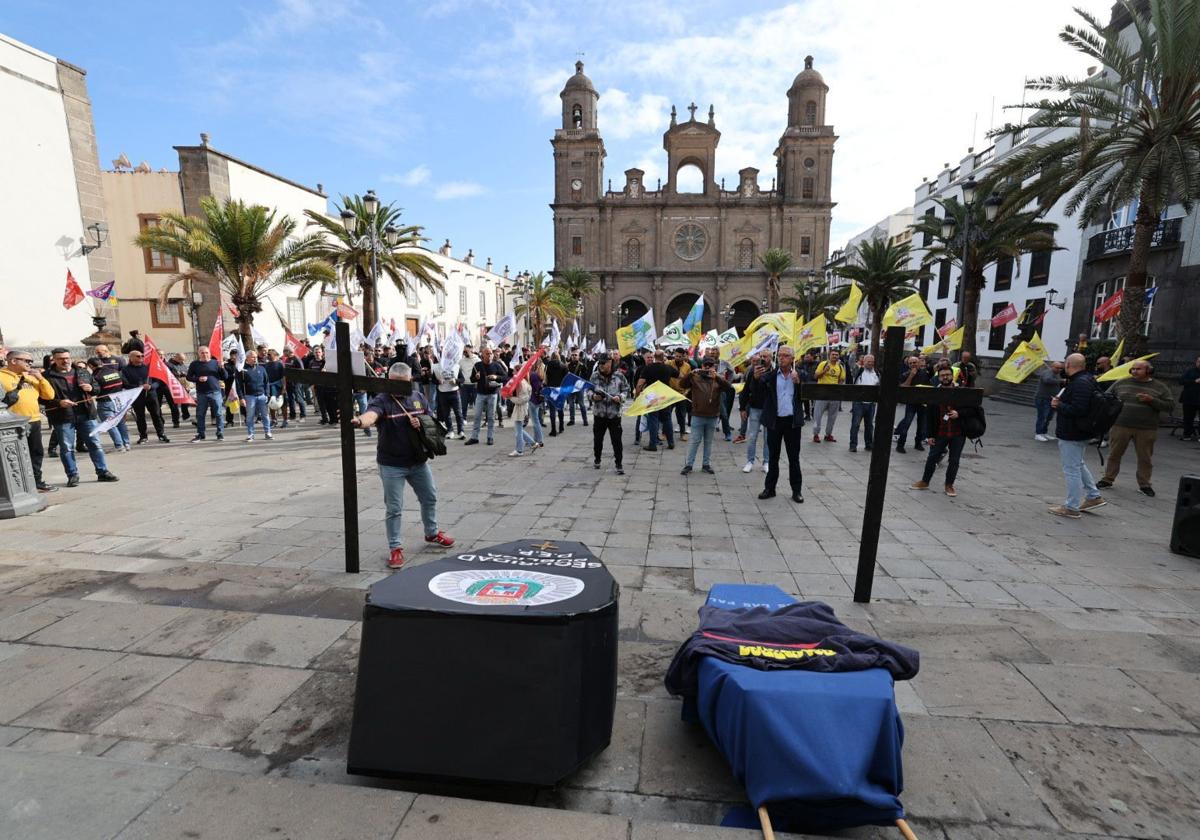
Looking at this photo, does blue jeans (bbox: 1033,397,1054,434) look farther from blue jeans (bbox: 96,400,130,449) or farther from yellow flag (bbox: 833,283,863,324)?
blue jeans (bbox: 96,400,130,449)

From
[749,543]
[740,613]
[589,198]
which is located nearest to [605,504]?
[749,543]

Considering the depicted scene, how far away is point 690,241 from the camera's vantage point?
56438mm

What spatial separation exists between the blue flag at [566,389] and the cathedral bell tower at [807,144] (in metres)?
49.2

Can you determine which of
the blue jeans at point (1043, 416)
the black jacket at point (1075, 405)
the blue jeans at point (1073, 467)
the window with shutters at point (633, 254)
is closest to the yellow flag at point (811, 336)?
the black jacket at point (1075, 405)

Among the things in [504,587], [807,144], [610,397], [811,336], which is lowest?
[504,587]

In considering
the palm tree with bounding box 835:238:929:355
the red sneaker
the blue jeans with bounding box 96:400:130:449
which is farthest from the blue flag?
the palm tree with bounding box 835:238:929:355

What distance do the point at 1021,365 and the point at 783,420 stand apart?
5.44 m

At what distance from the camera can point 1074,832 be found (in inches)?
85.2

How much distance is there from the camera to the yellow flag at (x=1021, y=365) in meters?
9.38

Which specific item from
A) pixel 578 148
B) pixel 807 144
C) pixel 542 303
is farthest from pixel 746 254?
pixel 542 303

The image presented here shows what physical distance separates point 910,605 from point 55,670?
551 cm

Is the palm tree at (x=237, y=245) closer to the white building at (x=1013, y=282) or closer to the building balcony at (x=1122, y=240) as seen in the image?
the white building at (x=1013, y=282)

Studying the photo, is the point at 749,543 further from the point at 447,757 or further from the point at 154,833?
the point at 154,833

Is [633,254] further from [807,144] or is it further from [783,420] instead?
[783,420]
